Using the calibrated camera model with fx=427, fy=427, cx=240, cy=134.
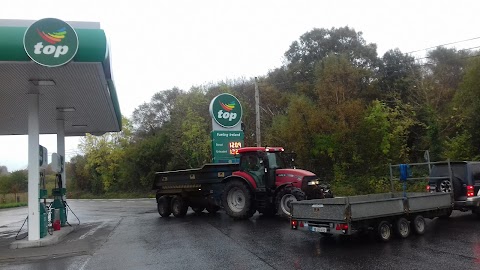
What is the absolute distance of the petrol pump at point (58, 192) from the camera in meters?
16.0

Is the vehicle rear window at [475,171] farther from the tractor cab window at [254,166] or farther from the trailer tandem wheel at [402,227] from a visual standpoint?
the tractor cab window at [254,166]


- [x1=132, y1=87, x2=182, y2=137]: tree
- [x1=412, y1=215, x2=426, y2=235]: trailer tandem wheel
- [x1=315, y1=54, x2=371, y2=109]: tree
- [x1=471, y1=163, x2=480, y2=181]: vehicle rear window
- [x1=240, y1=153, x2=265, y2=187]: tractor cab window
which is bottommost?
[x1=412, y1=215, x2=426, y2=235]: trailer tandem wheel

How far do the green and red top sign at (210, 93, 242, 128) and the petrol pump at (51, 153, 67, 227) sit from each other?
7.09 meters

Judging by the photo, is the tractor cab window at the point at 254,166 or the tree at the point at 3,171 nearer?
the tractor cab window at the point at 254,166

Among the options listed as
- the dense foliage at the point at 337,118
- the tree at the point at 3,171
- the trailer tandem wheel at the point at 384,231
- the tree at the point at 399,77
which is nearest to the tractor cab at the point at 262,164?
the trailer tandem wheel at the point at 384,231

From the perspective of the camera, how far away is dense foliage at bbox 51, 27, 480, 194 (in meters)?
25.1

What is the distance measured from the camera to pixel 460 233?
35.7ft

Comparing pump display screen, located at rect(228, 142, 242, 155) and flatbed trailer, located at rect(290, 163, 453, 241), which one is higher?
pump display screen, located at rect(228, 142, 242, 155)

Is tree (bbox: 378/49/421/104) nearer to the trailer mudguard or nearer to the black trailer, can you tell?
the black trailer

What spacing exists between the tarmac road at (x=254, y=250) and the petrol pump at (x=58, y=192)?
7.25ft

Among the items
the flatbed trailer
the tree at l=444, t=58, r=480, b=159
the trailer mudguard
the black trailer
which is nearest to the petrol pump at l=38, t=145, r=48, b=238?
the black trailer

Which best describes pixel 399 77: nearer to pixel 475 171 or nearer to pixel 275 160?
pixel 475 171

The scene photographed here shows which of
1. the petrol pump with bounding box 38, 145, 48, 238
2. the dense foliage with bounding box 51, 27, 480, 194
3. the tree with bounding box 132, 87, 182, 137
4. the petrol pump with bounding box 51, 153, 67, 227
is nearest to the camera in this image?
the petrol pump with bounding box 38, 145, 48, 238

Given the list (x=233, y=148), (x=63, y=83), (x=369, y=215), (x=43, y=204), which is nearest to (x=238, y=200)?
(x=233, y=148)
